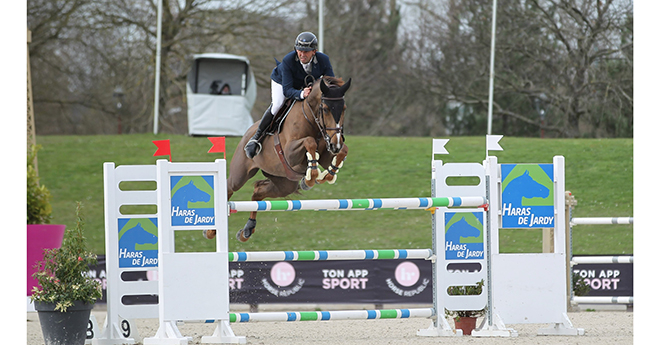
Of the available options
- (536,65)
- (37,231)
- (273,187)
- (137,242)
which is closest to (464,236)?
(273,187)

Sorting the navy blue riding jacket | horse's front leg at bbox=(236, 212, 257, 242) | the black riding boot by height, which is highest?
the navy blue riding jacket

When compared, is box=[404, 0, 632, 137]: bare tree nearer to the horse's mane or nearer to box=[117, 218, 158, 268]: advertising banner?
the horse's mane

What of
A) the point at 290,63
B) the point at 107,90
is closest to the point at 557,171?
the point at 290,63

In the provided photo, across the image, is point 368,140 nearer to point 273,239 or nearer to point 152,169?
point 273,239

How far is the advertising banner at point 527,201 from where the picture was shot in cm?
503

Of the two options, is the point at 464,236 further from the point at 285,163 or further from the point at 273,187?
the point at 285,163

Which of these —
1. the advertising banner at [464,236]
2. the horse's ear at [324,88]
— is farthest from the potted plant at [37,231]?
the advertising banner at [464,236]

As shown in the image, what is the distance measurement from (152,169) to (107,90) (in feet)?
50.9

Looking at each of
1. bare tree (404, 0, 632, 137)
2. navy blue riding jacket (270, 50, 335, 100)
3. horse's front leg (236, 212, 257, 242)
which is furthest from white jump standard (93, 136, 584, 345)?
bare tree (404, 0, 632, 137)

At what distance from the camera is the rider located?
4359 mm

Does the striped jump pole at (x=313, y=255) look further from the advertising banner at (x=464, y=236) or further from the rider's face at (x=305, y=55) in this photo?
the rider's face at (x=305, y=55)

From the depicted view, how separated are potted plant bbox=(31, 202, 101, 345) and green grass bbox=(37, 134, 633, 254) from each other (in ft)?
19.4

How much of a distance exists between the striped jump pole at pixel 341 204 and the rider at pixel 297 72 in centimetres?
47

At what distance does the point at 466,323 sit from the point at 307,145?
2261 millimetres
